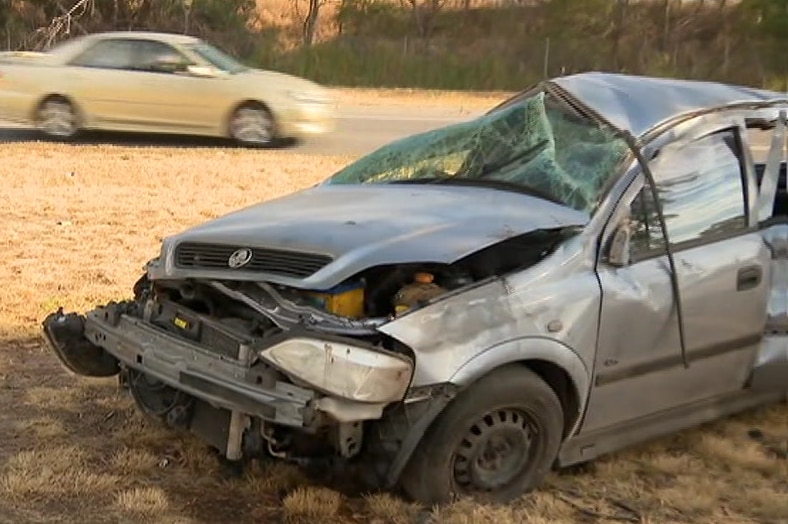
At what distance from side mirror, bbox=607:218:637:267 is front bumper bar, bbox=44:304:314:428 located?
133cm

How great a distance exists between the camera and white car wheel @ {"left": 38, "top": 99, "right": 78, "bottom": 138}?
13.8 m

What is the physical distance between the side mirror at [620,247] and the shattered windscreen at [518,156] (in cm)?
15

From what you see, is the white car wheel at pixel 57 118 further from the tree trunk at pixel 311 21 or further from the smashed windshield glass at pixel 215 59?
the tree trunk at pixel 311 21

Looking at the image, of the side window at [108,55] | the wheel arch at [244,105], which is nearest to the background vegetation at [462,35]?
the side window at [108,55]

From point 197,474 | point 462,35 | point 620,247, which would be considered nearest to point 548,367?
point 620,247

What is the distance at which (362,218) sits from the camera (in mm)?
4105

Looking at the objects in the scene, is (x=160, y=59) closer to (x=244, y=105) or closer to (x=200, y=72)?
(x=200, y=72)

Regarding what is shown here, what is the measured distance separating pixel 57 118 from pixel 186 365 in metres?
11.0

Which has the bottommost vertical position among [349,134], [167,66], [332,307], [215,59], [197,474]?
[197,474]

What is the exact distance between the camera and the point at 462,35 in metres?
35.5

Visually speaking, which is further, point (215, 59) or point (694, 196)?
point (215, 59)

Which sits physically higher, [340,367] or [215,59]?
[215,59]

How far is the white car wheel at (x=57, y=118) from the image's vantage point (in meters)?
13.8

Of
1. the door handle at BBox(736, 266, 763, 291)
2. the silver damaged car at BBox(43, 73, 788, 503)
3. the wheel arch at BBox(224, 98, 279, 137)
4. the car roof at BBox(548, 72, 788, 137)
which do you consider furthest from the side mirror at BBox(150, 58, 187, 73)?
the door handle at BBox(736, 266, 763, 291)
